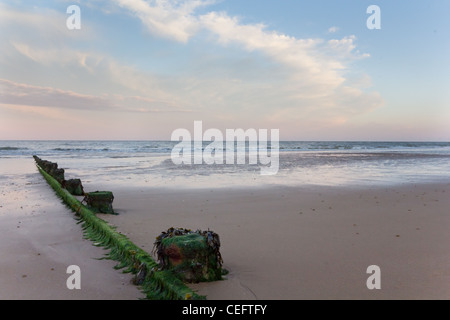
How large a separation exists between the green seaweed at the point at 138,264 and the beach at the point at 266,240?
0.13 meters

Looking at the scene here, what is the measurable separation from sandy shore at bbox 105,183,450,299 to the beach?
0.02 metres

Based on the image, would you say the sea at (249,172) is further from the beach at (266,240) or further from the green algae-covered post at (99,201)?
the green algae-covered post at (99,201)

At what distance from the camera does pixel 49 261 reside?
4469 millimetres

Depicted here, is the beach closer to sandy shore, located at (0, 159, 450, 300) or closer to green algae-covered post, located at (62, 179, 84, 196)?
sandy shore, located at (0, 159, 450, 300)

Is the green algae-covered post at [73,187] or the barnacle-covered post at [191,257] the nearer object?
the barnacle-covered post at [191,257]

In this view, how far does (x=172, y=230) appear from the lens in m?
3.94

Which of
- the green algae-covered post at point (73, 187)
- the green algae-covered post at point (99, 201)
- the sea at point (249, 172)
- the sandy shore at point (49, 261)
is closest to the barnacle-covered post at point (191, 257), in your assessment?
the sandy shore at point (49, 261)

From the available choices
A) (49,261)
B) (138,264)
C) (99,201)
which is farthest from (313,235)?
(99,201)

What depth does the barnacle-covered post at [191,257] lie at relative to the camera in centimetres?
351

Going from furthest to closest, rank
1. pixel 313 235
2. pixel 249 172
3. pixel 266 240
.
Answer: pixel 249 172 < pixel 313 235 < pixel 266 240

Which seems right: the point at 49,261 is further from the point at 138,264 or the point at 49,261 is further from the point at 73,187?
the point at 73,187

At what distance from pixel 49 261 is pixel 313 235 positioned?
391 centimetres
